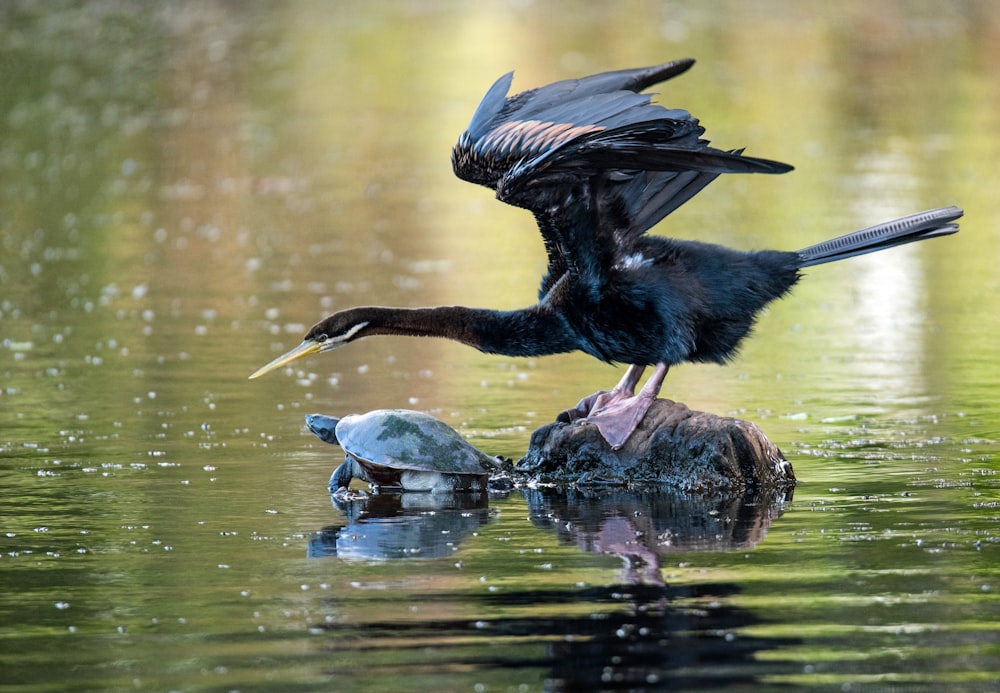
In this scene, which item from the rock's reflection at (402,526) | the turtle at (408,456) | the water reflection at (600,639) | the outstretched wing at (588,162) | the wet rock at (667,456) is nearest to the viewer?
the water reflection at (600,639)

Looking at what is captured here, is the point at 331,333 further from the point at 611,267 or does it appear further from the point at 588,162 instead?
the point at 588,162

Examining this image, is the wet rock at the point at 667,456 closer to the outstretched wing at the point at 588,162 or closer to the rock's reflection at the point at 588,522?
the rock's reflection at the point at 588,522

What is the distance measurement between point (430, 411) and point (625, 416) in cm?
224

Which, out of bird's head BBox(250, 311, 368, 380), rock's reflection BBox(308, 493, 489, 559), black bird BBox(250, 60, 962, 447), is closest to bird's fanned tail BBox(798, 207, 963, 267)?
black bird BBox(250, 60, 962, 447)

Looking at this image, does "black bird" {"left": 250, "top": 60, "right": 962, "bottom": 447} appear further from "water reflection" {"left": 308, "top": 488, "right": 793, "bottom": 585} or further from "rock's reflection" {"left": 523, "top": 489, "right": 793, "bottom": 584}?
"water reflection" {"left": 308, "top": 488, "right": 793, "bottom": 585}

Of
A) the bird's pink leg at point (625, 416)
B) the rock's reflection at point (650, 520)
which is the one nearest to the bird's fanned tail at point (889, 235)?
the bird's pink leg at point (625, 416)

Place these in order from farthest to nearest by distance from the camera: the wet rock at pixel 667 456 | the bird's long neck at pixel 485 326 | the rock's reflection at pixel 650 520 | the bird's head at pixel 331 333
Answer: the bird's head at pixel 331 333
the bird's long neck at pixel 485 326
the wet rock at pixel 667 456
the rock's reflection at pixel 650 520

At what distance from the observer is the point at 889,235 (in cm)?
953

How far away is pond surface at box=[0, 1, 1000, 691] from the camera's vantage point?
650 cm

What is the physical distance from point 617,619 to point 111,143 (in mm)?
19730

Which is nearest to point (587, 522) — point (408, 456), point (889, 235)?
point (408, 456)

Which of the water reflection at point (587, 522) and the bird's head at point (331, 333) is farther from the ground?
the bird's head at point (331, 333)

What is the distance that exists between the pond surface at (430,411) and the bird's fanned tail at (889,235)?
43.7 inches

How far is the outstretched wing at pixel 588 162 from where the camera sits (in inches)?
353
